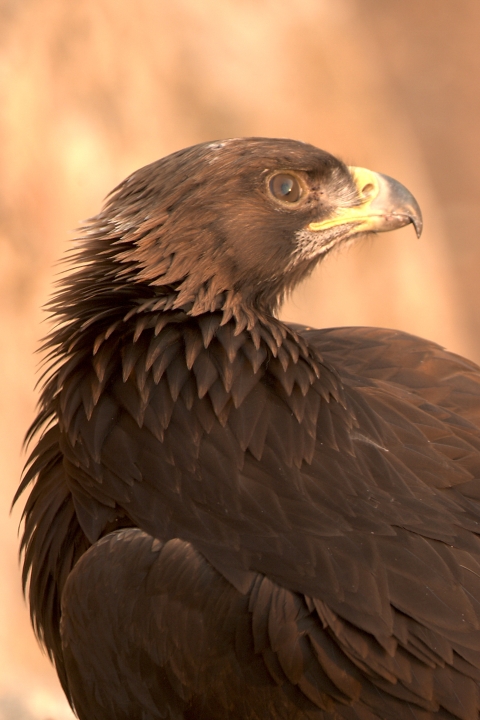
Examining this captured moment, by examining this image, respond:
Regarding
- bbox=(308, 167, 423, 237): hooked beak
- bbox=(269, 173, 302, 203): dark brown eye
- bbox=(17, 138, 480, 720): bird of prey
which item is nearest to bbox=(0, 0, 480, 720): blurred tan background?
bbox=(308, 167, 423, 237): hooked beak

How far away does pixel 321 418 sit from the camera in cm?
272

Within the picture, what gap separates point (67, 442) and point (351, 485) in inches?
29.2

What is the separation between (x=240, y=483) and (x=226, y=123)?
417cm

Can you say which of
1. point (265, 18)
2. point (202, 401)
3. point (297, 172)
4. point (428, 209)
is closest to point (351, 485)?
point (202, 401)

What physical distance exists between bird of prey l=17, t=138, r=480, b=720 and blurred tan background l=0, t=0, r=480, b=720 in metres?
0.60

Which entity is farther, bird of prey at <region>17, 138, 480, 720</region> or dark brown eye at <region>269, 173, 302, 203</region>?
dark brown eye at <region>269, 173, 302, 203</region>

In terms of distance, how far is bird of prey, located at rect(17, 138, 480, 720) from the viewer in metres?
2.37

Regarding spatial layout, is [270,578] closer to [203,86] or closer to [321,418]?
[321,418]

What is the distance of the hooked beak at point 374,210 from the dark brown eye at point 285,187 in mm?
105

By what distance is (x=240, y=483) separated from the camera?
2.57 metres

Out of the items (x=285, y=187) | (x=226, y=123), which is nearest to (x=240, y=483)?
(x=285, y=187)

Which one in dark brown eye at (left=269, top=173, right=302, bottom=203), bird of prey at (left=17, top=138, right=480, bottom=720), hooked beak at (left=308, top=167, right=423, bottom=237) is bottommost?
bird of prey at (left=17, top=138, right=480, bottom=720)

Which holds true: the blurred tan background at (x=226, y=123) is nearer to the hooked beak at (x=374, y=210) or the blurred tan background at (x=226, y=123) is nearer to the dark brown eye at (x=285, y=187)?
the hooked beak at (x=374, y=210)

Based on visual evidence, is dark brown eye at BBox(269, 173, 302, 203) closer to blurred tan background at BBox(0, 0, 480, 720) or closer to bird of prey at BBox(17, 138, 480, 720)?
bird of prey at BBox(17, 138, 480, 720)
